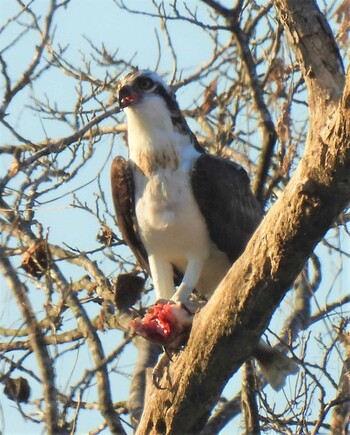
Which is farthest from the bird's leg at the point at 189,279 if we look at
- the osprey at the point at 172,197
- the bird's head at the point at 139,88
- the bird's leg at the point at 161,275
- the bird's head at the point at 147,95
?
the bird's head at the point at 139,88

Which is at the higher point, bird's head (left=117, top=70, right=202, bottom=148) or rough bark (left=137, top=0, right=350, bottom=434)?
bird's head (left=117, top=70, right=202, bottom=148)

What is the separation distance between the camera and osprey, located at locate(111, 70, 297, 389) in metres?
6.81

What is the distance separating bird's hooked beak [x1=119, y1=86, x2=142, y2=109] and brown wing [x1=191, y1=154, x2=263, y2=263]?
1.84 feet

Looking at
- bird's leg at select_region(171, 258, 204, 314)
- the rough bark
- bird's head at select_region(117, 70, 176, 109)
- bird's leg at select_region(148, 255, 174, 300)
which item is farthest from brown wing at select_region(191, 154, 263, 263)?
the rough bark

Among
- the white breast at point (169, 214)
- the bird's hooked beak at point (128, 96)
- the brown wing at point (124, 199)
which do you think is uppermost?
the bird's hooked beak at point (128, 96)

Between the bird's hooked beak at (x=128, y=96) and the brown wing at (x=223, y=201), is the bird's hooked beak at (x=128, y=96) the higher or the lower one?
the higher one

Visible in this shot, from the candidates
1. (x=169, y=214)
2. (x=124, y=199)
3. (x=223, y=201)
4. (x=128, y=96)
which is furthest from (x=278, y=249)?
Result: (x=128, y=96)

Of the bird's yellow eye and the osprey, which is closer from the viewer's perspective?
the osprey

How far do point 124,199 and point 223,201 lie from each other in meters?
0.63

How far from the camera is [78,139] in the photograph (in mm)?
6828

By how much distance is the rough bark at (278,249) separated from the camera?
426cm

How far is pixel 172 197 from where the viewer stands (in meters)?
6.79

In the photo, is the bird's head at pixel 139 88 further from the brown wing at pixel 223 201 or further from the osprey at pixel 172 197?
the brown wing at pixel 223 201

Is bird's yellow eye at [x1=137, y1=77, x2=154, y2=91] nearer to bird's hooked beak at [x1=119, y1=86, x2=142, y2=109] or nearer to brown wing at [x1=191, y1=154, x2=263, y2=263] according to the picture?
bird's hooked beak at [x1=119, y1=86, x2=142, y2=109]
